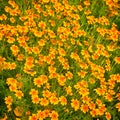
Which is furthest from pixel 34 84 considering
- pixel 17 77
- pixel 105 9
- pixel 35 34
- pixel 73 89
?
pixel 105 9

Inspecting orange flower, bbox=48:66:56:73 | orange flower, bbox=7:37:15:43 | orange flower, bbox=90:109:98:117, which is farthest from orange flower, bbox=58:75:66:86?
orange flower, bbox=7:37:15:43

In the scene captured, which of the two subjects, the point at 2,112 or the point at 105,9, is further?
the point at 105,9

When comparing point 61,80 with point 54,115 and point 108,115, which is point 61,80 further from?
point 108,115

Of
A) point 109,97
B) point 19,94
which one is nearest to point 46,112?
point 19,94

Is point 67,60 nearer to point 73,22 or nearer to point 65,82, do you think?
point 65,82

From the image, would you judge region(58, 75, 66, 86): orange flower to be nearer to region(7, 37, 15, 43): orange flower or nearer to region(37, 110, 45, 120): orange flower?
region(37, 110, 45, 120): orange flower

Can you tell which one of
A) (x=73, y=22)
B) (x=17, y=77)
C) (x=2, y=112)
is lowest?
(x=2, y=112)

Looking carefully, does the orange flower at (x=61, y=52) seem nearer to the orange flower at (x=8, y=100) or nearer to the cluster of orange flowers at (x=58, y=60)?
the cluster of orange flowers at (x=58, y=60)

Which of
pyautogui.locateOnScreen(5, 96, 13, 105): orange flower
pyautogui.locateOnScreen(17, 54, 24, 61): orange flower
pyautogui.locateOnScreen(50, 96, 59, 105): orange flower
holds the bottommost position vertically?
pyautogui.locateOnScreen(5, 96, 13, 105): orange flower

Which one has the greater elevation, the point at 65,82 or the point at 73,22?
the point at 73,22
